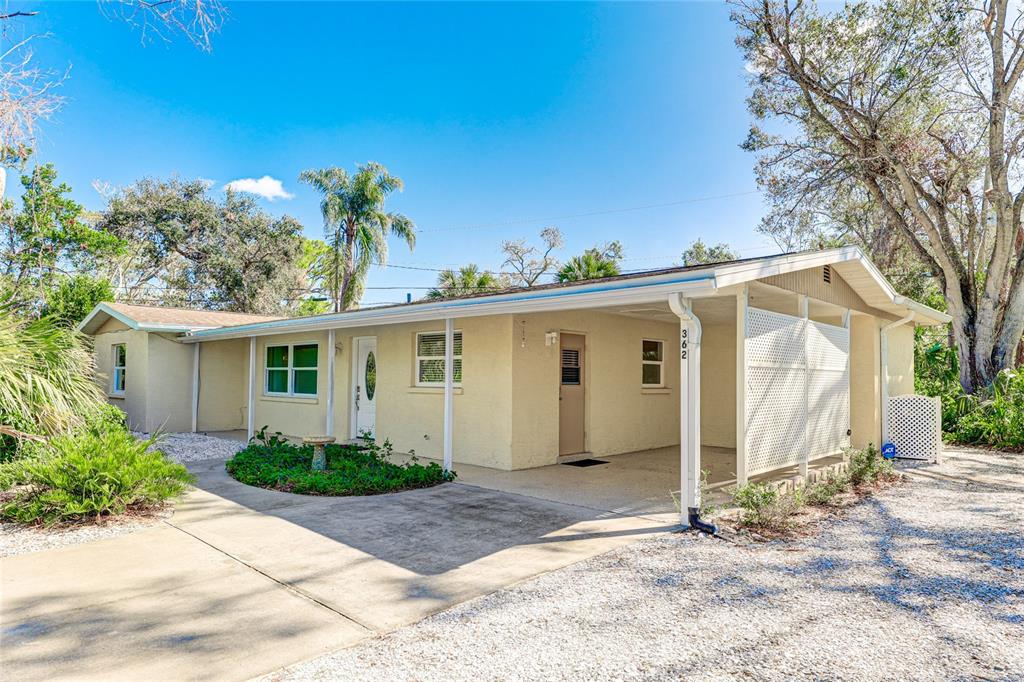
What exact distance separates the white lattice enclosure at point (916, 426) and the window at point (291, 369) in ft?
36.1

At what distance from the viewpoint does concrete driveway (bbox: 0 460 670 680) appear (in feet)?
10.3

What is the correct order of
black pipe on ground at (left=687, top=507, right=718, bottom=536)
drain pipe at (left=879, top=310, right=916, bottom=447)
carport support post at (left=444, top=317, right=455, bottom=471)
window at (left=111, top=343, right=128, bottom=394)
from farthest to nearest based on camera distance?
window at (left=111, top=343, right=128, bottom=394) → drain pipe at (left=879, top=310, right=916, bottom=447) → carport support post at (left=444, top=317, right=455, bottom=471) → black pipe on ground at (left=687, top=507, right=718, bottom=536)

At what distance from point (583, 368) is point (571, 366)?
0.27 metres

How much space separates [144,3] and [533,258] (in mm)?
29100

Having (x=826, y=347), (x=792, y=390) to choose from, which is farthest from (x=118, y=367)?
(x=826, y=347)

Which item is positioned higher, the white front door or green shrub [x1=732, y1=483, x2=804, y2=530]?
the white front door

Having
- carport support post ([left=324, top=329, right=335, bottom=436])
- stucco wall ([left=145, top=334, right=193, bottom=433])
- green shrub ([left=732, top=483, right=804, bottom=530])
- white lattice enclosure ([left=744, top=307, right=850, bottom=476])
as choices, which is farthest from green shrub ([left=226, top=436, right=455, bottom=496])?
stucco wall ([left=145, top=334, right=193, bottom=433])

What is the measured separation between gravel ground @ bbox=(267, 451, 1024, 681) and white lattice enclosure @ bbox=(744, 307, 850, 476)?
Result: 1423 millimetres

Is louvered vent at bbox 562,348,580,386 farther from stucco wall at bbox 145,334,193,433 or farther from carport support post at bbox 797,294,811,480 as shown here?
stucco wall at bbox 145,334,193,433

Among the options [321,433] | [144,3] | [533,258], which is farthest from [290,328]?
[533,258]

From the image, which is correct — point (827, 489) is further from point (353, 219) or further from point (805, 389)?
point (353, 219)

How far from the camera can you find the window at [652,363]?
1116cm

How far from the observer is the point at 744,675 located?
2.90 metres

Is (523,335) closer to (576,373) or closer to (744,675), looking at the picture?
(576,373)
